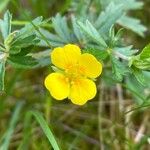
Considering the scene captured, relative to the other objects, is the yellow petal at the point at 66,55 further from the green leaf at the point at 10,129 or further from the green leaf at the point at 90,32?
the green leaf at the point at 10,129

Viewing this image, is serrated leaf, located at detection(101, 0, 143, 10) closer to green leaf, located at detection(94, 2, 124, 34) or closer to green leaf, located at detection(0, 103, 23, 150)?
green leaf, located at detection(94, 2, 124, 34)

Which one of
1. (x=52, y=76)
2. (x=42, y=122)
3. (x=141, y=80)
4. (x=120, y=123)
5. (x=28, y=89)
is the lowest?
(x=120, y=123)

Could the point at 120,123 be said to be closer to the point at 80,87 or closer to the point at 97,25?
the point at 97,25

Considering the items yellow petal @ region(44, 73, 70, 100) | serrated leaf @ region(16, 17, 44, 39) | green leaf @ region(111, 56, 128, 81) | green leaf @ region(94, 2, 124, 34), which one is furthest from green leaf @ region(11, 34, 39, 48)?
green leaf @ region(94, 2, 124, 34)

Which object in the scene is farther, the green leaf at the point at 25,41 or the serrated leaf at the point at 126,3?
the serrated leaf at the point at 126,3

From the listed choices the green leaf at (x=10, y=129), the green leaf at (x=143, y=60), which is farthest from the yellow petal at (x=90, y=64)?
the green leaf at (x=10, y=129)

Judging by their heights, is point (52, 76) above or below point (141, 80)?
above

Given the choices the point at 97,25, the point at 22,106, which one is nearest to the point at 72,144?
the point at 22,106

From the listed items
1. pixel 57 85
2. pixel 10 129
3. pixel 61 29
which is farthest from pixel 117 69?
pixel 10 129

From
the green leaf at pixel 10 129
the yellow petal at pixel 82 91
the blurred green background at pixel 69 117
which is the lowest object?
the blurred green background at pixel 69 117

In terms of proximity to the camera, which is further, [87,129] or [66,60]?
[87,129]
